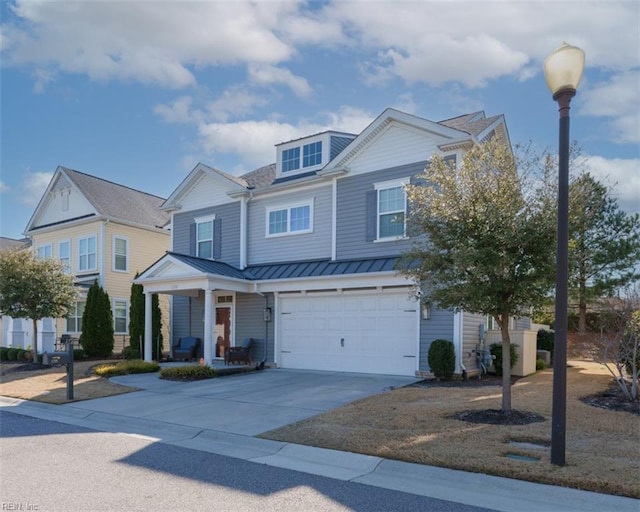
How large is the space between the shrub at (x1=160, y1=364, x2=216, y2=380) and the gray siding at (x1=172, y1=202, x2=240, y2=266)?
200 inches

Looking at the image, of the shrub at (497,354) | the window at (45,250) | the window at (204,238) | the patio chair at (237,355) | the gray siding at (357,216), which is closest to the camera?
the shrub at (497,354)

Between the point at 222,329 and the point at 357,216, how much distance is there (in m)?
7.14

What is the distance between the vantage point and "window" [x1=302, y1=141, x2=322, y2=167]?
18.0 metres

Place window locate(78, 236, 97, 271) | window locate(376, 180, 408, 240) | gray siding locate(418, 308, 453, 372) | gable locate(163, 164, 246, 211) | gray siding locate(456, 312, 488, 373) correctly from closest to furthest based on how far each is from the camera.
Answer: gray siding locate(418, 308, 453, 372)
gray siding locate(456, 312, 488, 373)
window locate(376, 180, 408, 240)
gable locate(163, 164, 246, 211)
window locate(78, 236, 97, 271)

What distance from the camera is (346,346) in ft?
51.0

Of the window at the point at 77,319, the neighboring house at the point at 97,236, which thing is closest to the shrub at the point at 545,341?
the neighboring house at the point at 97,236

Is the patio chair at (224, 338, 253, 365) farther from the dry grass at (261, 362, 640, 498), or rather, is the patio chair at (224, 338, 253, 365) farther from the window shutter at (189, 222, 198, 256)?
the dry grass at (261, 362, 640, 498)

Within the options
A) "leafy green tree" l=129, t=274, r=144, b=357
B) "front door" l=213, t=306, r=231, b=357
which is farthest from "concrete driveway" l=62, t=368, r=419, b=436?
"leafy green tree" l=129, t=274, r=144, b=357

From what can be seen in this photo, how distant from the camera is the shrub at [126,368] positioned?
1555 cm

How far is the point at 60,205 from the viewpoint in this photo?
86.5ft

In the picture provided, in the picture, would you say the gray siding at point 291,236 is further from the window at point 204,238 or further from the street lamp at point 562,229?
the street lamp at point 562,229

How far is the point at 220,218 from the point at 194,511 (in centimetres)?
1558

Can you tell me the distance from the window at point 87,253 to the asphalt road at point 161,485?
1845 centimetres

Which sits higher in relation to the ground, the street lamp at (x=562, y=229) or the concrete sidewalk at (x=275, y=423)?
the street lamp at (x=562, y=229)
